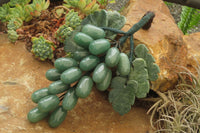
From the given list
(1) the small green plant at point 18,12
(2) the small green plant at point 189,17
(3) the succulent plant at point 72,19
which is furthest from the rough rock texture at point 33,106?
(2) the small green plant at point 189,17

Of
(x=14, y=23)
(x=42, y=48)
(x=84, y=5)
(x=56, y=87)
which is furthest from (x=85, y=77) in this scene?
(x=14, y=23)

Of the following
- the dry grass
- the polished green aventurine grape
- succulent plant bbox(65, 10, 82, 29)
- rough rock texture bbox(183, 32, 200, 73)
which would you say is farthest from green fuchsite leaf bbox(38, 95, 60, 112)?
rough rock texture bbox(183, 32, 200, 73)

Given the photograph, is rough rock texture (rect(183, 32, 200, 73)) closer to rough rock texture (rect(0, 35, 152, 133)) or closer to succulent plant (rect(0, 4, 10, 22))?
rough rock texture (rect(0, 35, 152, 133))

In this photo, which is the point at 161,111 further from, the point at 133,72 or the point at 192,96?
the point at 133,72

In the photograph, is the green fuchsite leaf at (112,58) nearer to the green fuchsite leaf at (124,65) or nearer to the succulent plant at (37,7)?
the green fuchsite leaf at (124,65)

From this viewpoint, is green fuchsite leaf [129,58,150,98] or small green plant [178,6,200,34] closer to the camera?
green fuchsite leaf [129,58,150,98]

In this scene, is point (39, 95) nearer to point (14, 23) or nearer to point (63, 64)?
point (63, 64)
